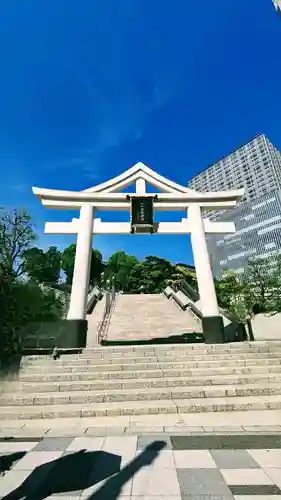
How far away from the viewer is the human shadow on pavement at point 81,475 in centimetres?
256

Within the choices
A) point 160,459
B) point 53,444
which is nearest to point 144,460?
point 160,459

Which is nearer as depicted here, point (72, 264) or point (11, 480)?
point (11, 480)

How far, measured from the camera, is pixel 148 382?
263 inches

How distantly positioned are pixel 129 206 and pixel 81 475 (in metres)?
11.1

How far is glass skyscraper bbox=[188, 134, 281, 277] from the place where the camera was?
71.9m

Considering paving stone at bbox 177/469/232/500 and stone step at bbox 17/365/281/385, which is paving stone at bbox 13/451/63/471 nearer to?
paving stone at bbox 177/469/232/500

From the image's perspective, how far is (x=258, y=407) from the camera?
17.9 feet

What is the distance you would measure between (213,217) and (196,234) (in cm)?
9451

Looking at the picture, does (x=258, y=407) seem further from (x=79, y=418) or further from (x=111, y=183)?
(x=111, y=183)

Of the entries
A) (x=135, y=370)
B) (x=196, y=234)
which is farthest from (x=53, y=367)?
(x=196, y=234)

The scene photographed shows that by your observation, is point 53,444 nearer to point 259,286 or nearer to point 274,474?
point 274,474

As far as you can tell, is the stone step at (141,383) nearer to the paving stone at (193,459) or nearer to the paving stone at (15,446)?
the paving stone at (15,446)

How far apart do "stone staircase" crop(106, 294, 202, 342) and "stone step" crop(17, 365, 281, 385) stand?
218 inches

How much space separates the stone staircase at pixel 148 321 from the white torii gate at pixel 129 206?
11.4 feet
